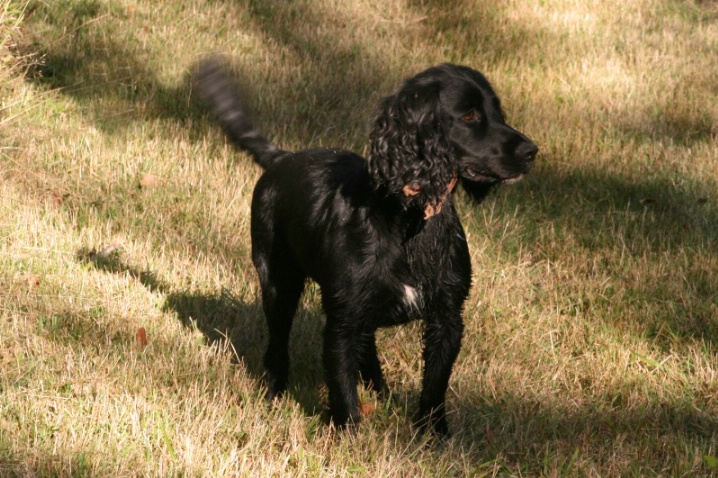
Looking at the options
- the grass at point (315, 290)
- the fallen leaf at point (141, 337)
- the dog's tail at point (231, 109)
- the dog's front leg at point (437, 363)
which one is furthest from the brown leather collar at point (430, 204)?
the fallen leaf at point (141, 337)

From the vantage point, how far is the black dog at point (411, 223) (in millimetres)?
3811

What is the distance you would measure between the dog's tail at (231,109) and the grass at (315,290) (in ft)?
3.24

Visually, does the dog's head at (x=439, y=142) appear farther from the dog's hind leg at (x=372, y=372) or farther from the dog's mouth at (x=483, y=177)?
the dog's hind leg at (x=372, y=372)

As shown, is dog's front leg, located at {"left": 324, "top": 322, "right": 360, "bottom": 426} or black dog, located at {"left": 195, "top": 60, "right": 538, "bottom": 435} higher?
black dog, located at {"left": 195, "top": 60, "right": 538, "bottom": 435}

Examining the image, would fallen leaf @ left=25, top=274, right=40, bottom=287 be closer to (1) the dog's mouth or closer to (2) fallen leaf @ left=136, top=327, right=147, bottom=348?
(2) fallen leaf @ left=136, top=327, right=147, bottom=348

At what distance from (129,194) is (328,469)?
359cm

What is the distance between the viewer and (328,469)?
3.74 meters

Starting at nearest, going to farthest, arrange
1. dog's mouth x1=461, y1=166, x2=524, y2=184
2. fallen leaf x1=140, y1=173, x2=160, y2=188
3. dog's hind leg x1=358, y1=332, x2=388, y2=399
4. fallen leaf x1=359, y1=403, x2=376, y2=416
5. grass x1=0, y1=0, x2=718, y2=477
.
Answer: dog's mouth x1=461, y1=166, x2=524, y2=184, grass x1=0, y1=0, x2=718, y2=477, fallen leaf x1=359, y1=403, x2=376, y2=416, dog's hind leg x1=358, y1=332, x2=388, y2=399, fallen leaf x1=140, y1=173, x2=160, y2=188

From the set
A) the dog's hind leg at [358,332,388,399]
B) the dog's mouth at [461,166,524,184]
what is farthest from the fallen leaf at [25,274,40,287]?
the dog's mouth at [461,166,524,184]

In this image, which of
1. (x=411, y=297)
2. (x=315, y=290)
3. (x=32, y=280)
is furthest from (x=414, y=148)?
(x=32, y=280)

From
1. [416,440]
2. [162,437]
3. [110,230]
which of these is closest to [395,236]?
[416,440]

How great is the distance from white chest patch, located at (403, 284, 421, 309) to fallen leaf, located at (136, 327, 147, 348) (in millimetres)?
1574

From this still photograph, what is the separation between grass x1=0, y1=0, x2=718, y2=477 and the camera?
13.1ft

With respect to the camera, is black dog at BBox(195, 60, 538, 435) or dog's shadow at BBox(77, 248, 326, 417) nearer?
black dog at BBox(195, 60, 538, 435)
